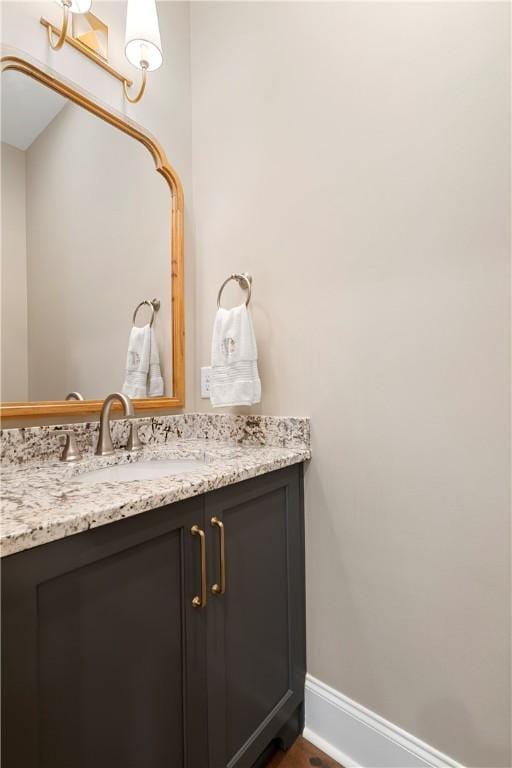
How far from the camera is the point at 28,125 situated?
104cm

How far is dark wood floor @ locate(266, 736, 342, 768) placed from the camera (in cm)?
107

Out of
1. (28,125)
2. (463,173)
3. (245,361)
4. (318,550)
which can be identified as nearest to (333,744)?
(318,550)

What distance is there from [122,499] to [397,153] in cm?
112

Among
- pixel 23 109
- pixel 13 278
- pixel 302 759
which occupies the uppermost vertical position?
pixel 23 109

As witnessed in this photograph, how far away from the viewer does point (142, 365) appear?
135 centimetres

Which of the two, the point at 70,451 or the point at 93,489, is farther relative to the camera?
the point at 70,451

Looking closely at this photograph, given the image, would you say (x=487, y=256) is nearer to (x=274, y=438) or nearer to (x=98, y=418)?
(x=274, y=438)

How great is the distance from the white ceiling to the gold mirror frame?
0.02 m

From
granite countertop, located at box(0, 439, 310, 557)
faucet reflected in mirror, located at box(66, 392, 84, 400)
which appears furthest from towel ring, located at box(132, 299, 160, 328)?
granite countertop, located at box(0, 439, 310, 557)

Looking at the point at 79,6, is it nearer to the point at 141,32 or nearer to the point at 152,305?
the point at 141,32

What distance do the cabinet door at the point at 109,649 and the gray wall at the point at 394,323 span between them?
0.54 m

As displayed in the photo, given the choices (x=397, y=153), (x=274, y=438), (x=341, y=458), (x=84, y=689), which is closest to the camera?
(x=84, y=689)

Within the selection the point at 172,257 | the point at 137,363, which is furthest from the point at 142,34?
the point at 137,363

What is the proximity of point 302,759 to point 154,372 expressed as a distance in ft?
4.29
